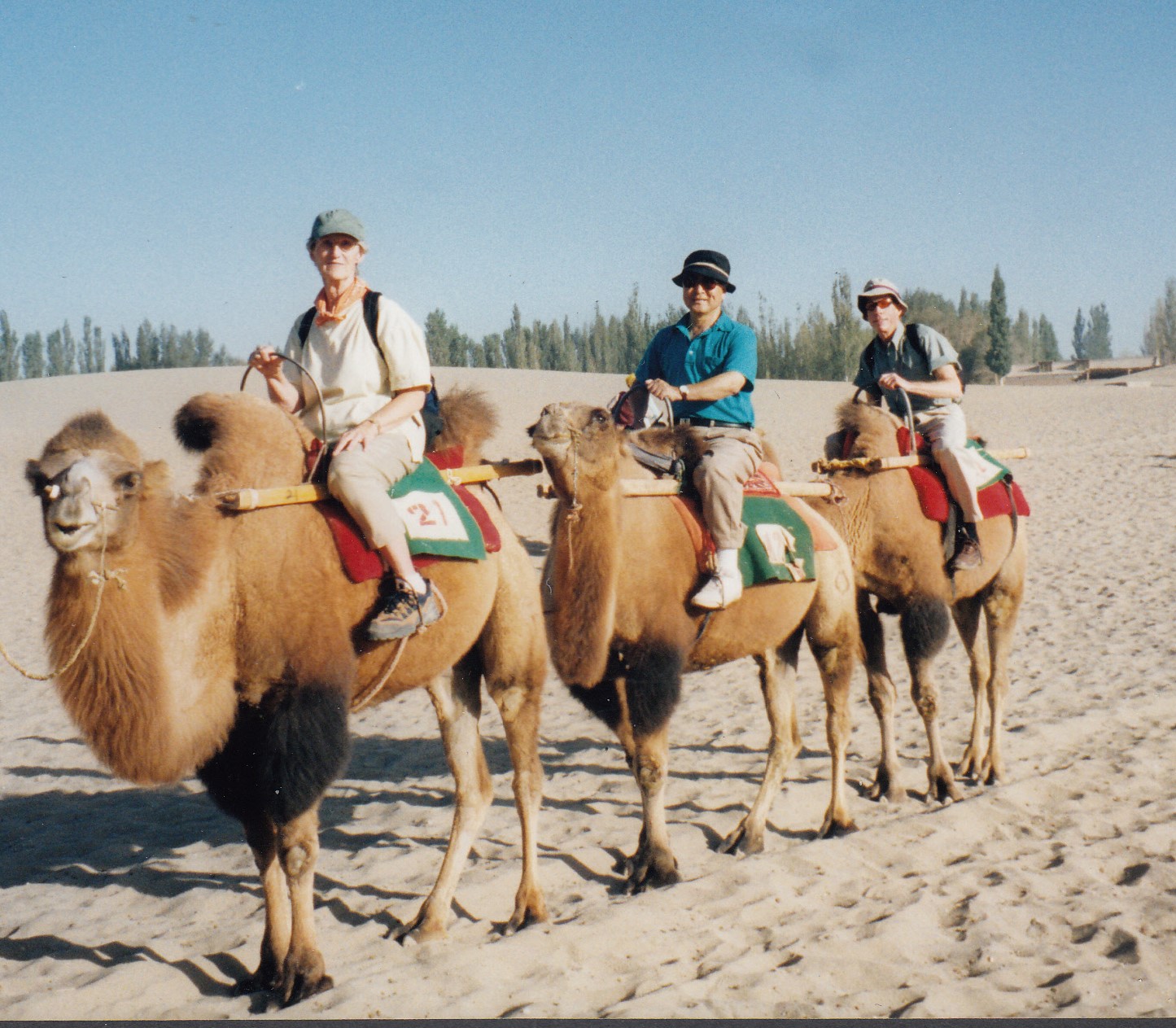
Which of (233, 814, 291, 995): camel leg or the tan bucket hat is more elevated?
the tan bucket hat

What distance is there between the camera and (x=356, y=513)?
14.8 ft

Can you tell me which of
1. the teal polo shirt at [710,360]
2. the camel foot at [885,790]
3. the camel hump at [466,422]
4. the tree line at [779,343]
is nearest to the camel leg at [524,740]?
the camel hump at [466,422]

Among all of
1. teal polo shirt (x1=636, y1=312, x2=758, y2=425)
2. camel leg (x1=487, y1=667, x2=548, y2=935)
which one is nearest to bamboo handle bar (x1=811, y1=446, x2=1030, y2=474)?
teal polo shirt (x1=636, y1=312, x2=758, y2=425)

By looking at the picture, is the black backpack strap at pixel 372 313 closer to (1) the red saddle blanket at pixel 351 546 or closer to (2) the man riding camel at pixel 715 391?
(1) the red saddle blanket at pixel 351 546

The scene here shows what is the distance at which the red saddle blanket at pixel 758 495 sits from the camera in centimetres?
587

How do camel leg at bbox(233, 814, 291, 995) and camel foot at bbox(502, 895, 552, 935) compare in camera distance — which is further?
camel foot at bbox(502, 895, 552, 935)

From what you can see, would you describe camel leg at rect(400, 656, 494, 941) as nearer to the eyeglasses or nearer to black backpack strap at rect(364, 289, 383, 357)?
black backpack strap at rect(364, 289, 383, 357)

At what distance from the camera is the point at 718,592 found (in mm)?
5754

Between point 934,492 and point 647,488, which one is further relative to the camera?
point 934,492

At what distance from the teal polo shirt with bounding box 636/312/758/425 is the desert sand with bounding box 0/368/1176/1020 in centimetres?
250

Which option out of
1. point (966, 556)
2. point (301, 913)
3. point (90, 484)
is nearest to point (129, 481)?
point (90, 484)

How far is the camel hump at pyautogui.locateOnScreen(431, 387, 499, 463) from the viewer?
18.9 ft

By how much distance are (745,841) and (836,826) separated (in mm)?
639

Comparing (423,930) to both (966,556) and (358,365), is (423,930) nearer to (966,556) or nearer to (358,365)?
(358,365)
